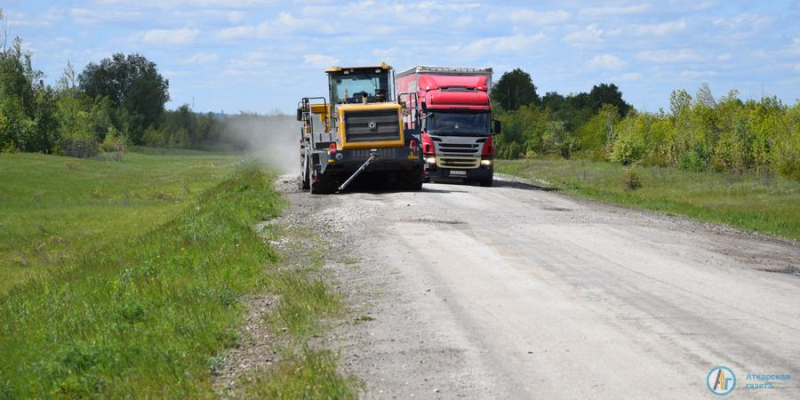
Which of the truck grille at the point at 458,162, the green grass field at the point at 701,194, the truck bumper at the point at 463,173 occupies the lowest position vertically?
the green grass field at the point at 701,194

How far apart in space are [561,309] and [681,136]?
176ft

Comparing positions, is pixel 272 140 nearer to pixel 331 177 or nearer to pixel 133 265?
pixel 331 177

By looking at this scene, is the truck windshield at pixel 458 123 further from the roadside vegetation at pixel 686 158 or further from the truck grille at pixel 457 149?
the roadside vegetation at pixel 686 158

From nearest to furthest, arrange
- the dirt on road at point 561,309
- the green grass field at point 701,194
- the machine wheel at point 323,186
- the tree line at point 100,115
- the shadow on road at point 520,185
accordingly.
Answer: the dirt on road at point 561,309
the green grass field at point 701,194
the machine wheel at point 323,186
the shadow on road at point 520,185
the tree line at point 100,115

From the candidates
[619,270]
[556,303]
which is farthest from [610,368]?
[619,270]

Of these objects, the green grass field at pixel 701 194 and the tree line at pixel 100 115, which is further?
the tree line at pixel 100 115

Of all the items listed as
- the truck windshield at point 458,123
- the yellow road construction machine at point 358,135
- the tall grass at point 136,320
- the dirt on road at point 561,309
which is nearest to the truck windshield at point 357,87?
the yellow road construction machine at point 358,135

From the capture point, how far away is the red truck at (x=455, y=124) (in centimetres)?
3322

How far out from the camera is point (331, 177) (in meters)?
28.3

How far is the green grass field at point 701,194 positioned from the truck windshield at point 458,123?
13.1 feet

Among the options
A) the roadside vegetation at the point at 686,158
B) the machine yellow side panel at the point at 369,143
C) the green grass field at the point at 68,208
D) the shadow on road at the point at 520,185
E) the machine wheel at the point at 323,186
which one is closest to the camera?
the machine yellow side panel at the point at 369,143

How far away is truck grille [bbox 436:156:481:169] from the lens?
110 feet

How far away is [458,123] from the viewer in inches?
1313

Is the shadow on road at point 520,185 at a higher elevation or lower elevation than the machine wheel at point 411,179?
lower
